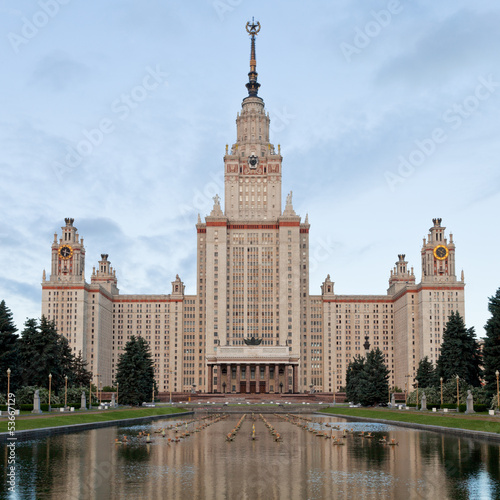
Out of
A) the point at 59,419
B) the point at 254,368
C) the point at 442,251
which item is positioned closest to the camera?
the point at 59,419

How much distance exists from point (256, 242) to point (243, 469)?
162 m

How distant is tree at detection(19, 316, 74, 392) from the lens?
308 feet

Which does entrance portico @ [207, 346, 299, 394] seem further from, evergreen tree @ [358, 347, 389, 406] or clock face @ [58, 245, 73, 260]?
evergreen tree @ [358, 347, 389, 406]

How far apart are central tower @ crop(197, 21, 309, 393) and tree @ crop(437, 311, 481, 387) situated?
8344 cm

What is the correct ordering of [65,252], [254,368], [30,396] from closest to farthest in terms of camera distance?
[30,396]
[254,368]
[65,252]

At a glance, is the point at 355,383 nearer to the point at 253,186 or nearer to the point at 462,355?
the point at 462,355

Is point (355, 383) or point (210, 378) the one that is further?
point (210, 378)

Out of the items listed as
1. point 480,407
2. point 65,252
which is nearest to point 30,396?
point 480,407

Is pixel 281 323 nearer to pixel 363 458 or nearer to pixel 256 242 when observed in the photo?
pixel 256 242

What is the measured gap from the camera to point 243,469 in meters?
31.2

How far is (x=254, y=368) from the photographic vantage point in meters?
182

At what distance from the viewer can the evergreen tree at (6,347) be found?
268ft

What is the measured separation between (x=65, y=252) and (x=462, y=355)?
121993mm

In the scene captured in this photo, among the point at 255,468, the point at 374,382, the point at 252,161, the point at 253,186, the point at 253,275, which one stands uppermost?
the point at 252,161
